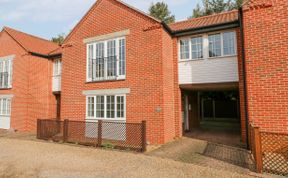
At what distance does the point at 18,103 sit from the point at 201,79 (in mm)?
13819

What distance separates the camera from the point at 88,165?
680 centimetres

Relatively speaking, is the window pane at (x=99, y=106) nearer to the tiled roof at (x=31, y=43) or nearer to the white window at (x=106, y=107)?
the white window at (x=106, y=107)

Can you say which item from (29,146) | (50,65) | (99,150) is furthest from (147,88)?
(50,65)

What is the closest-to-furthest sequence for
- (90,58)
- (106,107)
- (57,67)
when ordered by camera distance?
(106,107) → (90,58) → (57,67)

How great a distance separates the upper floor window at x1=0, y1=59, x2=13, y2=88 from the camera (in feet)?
54.7

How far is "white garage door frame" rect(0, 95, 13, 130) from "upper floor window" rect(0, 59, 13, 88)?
1.02 metres

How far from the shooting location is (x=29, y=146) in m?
9.80

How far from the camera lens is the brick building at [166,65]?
8.19m

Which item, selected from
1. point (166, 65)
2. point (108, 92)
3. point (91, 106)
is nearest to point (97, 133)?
point (108, 92)

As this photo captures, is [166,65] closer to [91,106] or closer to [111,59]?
[111,59]

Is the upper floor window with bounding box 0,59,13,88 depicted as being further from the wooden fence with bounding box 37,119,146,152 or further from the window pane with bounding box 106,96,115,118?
the window pane with bounding box 106,96,115,118

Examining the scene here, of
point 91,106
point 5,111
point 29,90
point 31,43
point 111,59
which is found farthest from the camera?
point 31,43

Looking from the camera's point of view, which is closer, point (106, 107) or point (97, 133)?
point (97, 133)

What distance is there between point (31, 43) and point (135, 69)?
11910 mm
